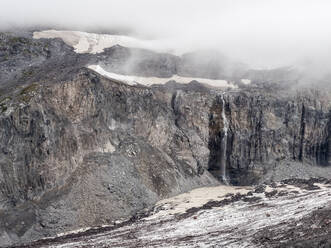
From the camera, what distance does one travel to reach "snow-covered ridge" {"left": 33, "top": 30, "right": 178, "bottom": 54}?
82938 mm

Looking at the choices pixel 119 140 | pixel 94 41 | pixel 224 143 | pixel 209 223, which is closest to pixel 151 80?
pixel 224 143

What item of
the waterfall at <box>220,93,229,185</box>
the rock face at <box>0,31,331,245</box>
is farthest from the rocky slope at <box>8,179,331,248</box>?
the waterfall at <box>220,93,229,185</box>

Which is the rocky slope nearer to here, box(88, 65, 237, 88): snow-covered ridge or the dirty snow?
the dirty snow

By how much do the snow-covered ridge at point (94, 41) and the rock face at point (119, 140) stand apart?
4240 mm

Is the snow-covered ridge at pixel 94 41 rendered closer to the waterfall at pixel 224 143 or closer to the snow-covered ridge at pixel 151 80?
the snow-covered ridge at pixel 151 80

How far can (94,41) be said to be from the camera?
87.6m

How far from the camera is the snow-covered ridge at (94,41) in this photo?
82938mm

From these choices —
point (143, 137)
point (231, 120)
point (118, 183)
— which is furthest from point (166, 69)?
point (118, 183)

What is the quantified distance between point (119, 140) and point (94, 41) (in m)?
35.8

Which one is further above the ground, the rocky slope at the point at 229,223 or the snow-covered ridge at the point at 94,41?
the snow-covered ridge at the point at 94,41

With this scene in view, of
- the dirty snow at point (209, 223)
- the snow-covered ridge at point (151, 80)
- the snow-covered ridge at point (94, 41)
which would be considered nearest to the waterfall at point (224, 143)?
the snow-covered ridge at point (151, 80)

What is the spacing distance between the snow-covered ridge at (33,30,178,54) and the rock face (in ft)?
13.9

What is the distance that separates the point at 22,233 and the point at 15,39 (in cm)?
4003

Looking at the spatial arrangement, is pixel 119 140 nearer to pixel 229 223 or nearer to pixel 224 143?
pixel 224 143
